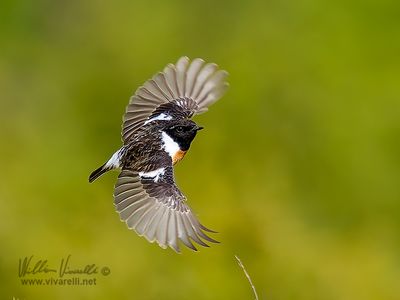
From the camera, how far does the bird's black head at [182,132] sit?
9336 mm

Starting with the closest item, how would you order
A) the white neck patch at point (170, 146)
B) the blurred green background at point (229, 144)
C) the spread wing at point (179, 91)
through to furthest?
the white neck patch at point (170, 146)
the spread wing at point (179, 91)
the blurred green background at point (229, 144)

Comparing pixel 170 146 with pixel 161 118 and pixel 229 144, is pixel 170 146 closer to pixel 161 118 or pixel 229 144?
pixel 161 118

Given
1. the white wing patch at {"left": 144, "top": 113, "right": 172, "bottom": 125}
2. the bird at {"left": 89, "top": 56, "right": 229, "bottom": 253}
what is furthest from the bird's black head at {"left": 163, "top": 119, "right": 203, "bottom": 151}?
the white wing patch at {"left": 144, "top": 113, "right": 172, "bottom": 125}

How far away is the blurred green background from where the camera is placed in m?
13.7

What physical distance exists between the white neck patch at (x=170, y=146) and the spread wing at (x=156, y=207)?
0.10 metres

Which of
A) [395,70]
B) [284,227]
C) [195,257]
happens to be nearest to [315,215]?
[284,227]

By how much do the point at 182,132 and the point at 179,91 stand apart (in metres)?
0.79

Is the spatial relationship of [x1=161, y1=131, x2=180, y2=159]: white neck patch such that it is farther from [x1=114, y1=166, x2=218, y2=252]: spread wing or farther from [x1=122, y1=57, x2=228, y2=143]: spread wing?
[x1=122, y1=57, x2=228, y2=143]: spread wing

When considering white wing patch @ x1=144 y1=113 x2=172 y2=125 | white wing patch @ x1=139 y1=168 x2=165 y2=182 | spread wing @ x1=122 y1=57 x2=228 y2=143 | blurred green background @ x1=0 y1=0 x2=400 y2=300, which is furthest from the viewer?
blurred green background @ x1=0 y1=0 x2=400 y2=300

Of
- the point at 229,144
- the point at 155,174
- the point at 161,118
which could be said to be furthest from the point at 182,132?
the point at 229,144

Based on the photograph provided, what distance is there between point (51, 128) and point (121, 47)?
1.88 meters

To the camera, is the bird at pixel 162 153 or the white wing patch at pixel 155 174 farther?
the white wing patch at pixel 155 174

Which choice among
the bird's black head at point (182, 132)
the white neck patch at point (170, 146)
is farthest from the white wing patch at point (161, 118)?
the white neck patch at point (170, 146)

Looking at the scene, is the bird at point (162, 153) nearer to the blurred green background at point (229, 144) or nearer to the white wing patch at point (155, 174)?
the white wing patch at point (155, 174)
